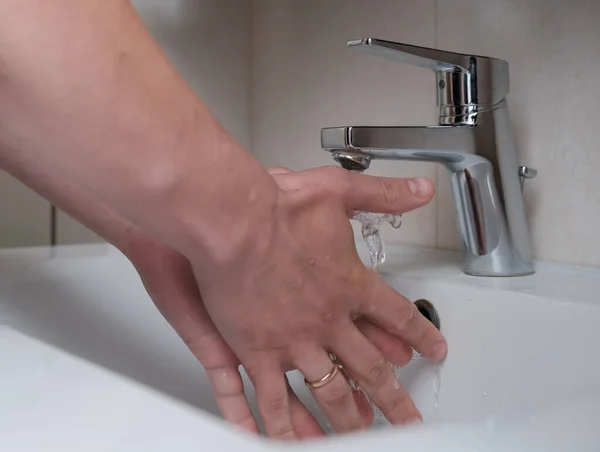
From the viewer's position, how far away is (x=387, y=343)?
523 mm

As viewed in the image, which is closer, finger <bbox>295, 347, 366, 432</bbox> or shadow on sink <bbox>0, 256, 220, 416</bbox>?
finger <bbox>295, 347, 366, 432</bbox>

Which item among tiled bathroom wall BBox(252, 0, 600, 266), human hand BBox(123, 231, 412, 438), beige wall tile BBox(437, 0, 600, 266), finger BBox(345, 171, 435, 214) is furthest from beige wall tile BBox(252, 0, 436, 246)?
human hand BBox(123, 231, 412, 438)

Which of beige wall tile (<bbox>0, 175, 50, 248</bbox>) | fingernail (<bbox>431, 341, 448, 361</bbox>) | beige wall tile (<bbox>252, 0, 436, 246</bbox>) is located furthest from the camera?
beige wall tile (<bbox>0, 175, 50, 248</bbox>)

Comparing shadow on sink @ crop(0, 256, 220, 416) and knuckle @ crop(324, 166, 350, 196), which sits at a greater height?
knuckle @ crop(324, 166, 350, 196)

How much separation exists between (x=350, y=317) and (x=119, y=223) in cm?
18

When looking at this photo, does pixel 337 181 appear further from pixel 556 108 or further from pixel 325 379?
pixel 556 108

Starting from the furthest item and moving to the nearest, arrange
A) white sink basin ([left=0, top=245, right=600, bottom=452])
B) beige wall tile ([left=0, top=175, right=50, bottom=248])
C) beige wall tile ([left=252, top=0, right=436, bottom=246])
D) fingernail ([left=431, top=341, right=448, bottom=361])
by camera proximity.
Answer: beige wall tile ([left=0, top=175, right=50, bottom=248]) < beige wall tile ([left=252, top=0, right=436, bottom=246]) < fingernail ([left=431, top=341, right=448, bottom=361]) < white sink basin ([left=0, top=245, right=600, bottom=452])

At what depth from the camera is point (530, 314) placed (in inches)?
19.6

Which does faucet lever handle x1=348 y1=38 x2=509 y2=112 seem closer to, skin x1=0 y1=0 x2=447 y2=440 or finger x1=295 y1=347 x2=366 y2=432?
skin x1=0 y1=0 x2=447 y2=440

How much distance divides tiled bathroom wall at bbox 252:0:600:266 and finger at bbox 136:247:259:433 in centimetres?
31

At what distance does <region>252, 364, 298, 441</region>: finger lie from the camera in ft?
1.56

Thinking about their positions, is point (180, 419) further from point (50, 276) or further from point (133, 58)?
point (50, 276)

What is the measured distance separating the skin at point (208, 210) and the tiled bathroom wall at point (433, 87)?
167 millimetres

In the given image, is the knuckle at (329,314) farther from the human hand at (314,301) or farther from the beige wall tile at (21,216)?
the beige wall tile at (21,216)
